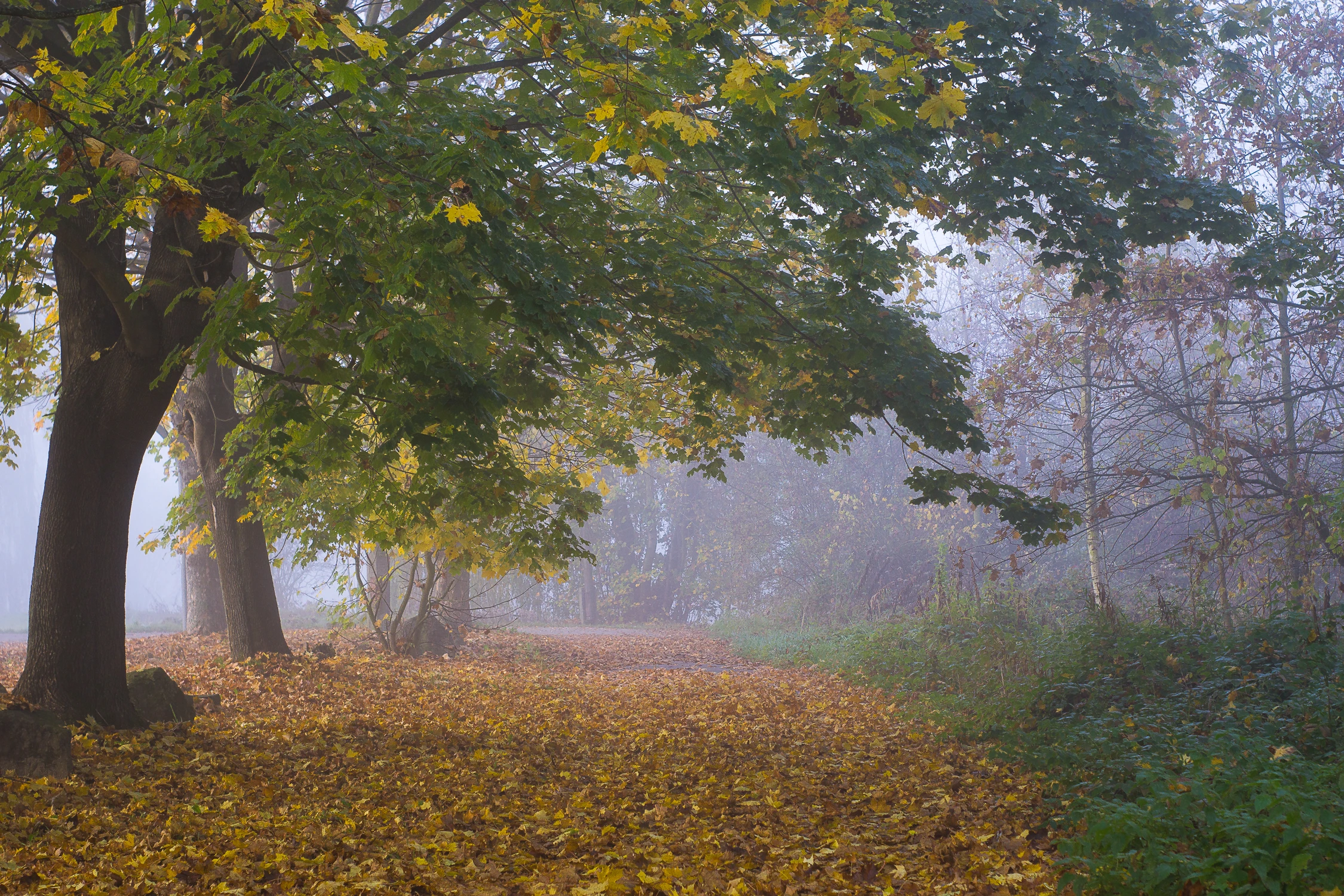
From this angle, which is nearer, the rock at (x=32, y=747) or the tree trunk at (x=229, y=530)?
the rock at (x=32, y=747)

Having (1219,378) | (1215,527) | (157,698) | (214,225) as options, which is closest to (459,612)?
(157,698)

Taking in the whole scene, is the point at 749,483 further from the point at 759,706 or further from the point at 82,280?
the point at 82,280

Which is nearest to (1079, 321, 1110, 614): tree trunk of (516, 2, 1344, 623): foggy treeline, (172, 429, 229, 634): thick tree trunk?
(516, 2, 1344, 623): foggy treeline

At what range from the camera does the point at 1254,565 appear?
36.8 ft

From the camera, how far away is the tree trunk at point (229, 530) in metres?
10.4

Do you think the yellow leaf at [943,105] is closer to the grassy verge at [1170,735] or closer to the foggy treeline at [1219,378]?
the grassy verge at [1170,735]

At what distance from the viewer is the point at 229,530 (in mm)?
10320

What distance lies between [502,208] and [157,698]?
5.04m

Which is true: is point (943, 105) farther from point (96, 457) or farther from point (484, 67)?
point (96, 457)

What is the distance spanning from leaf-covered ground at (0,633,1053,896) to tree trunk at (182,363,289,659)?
910 millimetres

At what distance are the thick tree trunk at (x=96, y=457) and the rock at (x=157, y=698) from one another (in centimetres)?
31

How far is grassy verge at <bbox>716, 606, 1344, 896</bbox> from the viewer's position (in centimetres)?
332

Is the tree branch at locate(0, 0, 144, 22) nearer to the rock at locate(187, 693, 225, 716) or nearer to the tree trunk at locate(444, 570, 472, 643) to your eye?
the rock at locate(187, 693, 225, 716)

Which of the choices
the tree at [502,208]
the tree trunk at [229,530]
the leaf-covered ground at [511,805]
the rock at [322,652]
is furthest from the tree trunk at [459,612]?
the tree at [502,208]
